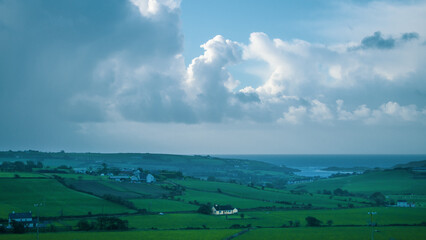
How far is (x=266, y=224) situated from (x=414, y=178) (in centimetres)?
11652

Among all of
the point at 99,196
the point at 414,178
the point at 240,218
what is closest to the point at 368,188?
the point at 414,178

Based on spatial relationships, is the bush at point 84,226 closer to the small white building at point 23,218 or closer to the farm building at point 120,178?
the small white building at point 23,218

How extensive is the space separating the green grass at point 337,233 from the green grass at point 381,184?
262 ft

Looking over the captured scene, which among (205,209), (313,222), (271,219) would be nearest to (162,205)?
(205,209)

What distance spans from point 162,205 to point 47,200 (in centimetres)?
2542

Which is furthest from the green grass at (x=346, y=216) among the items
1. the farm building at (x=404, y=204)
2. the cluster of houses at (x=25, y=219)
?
the cluster of houses at (x=25, y=219)

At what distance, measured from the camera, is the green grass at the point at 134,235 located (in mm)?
60997

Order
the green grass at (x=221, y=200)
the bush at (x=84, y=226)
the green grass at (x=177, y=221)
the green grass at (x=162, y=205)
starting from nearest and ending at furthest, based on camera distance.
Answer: the bush at (x=84, y=226) → the green grass at (x=177, y=221) → the green grass at (x=162, y=205) → the green grass at (x=221, y=200)

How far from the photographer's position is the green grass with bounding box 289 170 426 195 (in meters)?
150

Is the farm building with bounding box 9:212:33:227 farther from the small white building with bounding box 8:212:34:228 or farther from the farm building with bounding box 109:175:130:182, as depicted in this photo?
the farm building with bounding box 109:175:130:182

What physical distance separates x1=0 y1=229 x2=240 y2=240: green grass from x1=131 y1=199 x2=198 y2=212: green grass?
25757 mm

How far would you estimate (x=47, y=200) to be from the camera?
309 feet

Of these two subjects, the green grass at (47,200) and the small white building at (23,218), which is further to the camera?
the green grass at (47,200)

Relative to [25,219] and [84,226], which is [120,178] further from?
[84,226]
